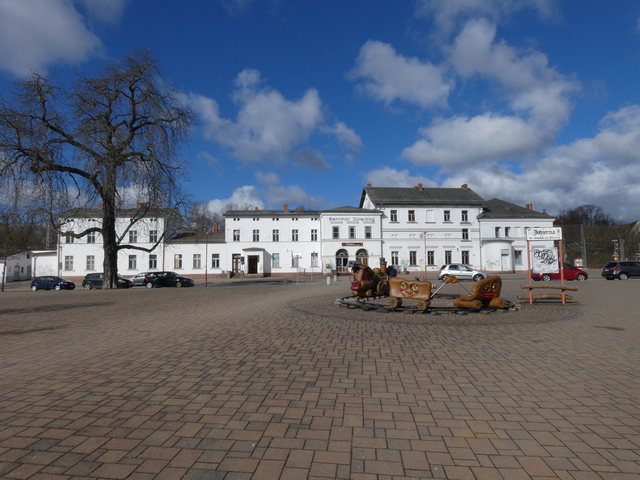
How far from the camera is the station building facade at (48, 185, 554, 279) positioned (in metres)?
48.2

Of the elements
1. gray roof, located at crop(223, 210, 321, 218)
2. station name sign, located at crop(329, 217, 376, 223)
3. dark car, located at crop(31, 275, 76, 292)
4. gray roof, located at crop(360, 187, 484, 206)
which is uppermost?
gray roof, located at crop(360, 187, 484, 206)

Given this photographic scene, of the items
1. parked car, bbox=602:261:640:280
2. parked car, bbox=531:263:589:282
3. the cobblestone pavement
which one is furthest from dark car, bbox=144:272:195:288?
parked car, bbox=602:261:640:280

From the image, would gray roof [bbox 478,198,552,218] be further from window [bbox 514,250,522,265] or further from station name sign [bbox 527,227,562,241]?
station name sign [bbox 527,227,562,241]

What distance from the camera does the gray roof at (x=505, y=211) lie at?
51.5 m

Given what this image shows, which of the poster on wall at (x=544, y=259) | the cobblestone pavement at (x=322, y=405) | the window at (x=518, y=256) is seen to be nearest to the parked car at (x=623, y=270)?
the window at (x=518, y=256)

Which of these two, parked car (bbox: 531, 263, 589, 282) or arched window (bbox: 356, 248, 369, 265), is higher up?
arched window (bbox: 356, 248, 369, 265)

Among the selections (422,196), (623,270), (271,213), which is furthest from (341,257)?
(623,270)

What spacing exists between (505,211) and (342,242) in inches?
928

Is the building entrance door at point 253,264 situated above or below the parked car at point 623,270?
above

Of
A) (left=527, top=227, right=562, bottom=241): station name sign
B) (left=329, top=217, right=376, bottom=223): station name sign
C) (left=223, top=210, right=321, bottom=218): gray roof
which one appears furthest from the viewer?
(left=223, top=210, right=321, bottom=218): gray roof

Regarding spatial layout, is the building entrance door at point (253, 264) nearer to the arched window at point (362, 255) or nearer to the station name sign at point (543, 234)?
the arched window at point (362, 255)

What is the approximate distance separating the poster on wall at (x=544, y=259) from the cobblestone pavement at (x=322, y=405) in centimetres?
738

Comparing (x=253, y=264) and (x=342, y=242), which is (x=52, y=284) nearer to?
(x=253, y=264)

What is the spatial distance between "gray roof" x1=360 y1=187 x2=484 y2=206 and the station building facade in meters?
0.14
